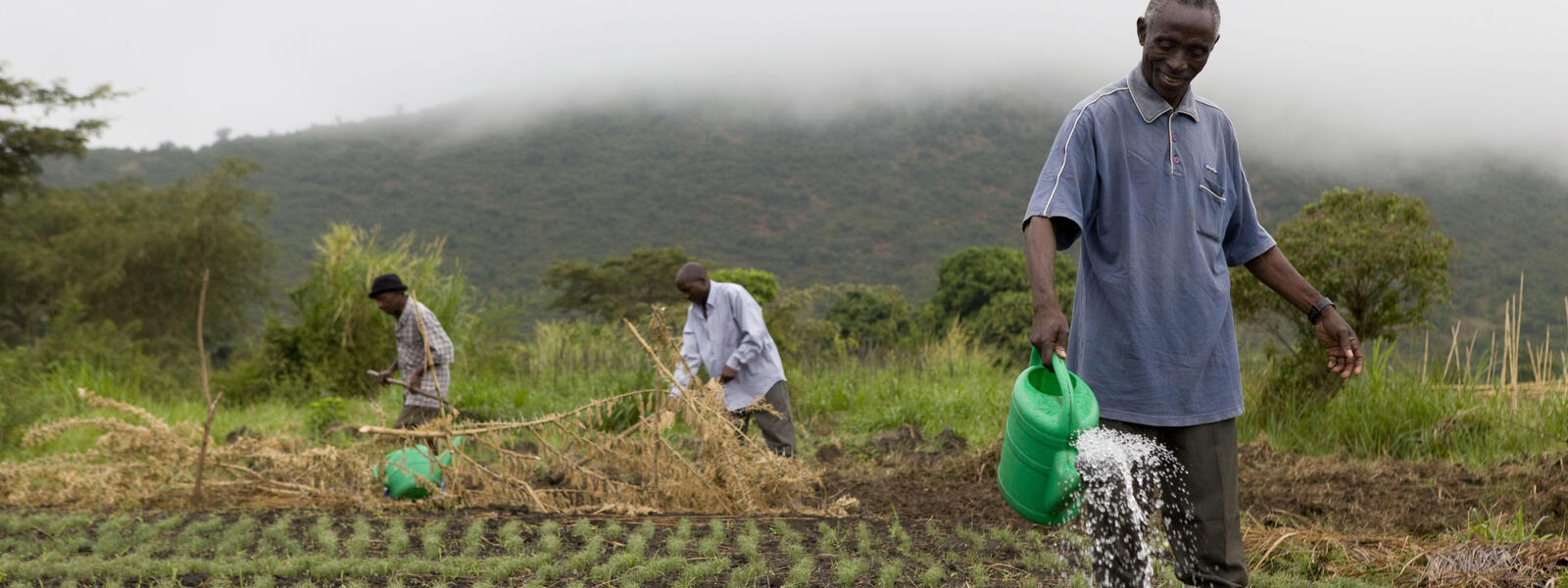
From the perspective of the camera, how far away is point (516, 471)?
5.50 meters

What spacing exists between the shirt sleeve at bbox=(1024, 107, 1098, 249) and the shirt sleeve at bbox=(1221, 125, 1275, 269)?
431mm

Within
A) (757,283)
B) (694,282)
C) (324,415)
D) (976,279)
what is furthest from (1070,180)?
(976,279)

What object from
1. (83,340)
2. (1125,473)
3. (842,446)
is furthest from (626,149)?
(1125,473)

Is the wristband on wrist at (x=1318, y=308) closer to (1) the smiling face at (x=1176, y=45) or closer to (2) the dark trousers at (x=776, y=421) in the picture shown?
(1) the smiling face at (x=1176, y=45)

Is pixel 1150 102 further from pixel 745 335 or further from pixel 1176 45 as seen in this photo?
pixel 745 335

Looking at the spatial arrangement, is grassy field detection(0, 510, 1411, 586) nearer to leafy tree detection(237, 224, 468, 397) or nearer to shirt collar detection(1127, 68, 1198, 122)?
shirt collar detection(1127, 68, 1198, 122)

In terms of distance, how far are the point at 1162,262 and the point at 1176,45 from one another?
1.60 feet

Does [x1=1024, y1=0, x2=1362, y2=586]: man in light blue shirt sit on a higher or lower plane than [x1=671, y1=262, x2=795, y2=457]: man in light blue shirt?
higher

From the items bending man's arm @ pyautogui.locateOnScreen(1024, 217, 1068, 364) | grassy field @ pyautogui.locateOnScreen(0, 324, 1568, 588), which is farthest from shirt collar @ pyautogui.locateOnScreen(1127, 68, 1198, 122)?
grassy field @ pyautogui.locateOnScreen(0, 324, 1568, 588)

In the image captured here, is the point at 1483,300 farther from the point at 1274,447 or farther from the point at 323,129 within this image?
the point at 323,129

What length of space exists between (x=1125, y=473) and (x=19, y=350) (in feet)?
36.2

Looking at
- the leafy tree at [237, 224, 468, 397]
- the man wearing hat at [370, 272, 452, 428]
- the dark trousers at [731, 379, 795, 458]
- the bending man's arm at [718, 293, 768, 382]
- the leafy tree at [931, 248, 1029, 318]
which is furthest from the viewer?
the leafy tree at [931, 248, 1029, 318]

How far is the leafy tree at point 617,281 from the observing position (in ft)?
95.5

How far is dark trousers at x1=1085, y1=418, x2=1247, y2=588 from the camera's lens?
2629mm
